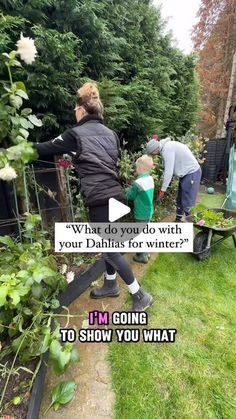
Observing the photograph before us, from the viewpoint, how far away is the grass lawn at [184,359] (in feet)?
4.97

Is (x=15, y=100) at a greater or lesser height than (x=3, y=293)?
greater

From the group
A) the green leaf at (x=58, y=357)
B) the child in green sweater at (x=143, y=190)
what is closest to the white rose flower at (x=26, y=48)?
the child in green sweater at (x=143, y=190)

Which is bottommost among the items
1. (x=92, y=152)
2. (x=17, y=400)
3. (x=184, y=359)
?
(x=184, y=359)

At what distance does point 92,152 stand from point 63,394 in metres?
1.48

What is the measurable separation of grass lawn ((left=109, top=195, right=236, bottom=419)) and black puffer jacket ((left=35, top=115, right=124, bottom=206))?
3.63 feet

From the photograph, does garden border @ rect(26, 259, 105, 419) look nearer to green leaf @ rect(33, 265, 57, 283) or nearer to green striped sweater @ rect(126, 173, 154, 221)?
green leaf @ rect(33, 265, 57, 283)

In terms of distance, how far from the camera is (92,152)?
74.8 inches

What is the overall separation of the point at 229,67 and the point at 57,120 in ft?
40.5

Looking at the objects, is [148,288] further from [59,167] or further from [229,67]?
[229,67]

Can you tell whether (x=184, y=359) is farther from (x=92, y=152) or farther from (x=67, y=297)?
(x=92, y=152)

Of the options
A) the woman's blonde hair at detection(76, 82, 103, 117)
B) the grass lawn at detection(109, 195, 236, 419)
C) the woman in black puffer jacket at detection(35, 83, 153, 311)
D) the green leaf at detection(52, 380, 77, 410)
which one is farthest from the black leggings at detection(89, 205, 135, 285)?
the green leaf at detection(52, 380, 77, 410)

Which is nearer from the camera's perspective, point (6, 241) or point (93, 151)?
point (6, 241)

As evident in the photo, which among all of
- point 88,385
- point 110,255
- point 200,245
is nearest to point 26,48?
point 110,255

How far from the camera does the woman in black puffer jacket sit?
1873 mm
